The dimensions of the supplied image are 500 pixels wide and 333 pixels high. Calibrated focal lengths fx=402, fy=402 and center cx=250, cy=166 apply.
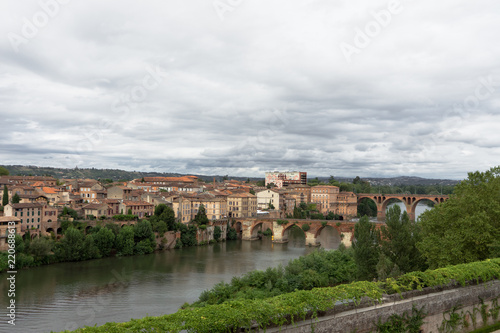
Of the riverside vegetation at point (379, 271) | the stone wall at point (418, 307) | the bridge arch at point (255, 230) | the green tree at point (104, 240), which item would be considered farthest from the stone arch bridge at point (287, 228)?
the stone wall at point (418, 307)

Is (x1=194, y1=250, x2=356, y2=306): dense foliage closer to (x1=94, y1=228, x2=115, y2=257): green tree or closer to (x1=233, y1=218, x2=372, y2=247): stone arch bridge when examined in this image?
(x1=94, y1=228, x2=115, y2=257): green tree

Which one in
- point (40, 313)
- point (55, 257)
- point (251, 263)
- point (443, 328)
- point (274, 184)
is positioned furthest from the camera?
point (274, 184)

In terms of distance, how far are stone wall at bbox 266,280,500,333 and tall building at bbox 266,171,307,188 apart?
9372cm

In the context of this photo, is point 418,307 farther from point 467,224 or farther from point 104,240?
point 104,240

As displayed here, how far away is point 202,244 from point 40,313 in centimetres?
2727

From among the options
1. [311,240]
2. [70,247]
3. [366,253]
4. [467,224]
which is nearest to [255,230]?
[311,240]

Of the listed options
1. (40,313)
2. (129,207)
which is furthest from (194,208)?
(40,313)

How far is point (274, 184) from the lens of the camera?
111250mm

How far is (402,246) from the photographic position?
756 inches

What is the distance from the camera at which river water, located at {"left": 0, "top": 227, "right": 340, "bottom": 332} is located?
801 inches

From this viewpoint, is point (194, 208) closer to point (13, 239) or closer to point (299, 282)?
point (13, 239)

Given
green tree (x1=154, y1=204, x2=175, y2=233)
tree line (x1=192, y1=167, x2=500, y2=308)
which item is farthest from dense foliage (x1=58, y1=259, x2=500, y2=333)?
green tree (x1=154, y1=204, x2=175, y2=233)

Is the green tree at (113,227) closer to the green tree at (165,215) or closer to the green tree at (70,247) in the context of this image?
the green tree at (70,247)

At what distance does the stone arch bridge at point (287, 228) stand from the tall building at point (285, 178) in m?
51.7
